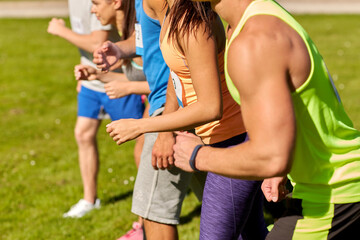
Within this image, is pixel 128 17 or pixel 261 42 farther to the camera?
pixel 128 17

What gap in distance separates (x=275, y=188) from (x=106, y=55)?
59.7 inches

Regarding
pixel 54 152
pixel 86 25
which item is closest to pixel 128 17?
pixel 86 25

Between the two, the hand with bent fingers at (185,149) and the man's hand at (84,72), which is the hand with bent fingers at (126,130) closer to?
the hand with bent fingers at (185,149)

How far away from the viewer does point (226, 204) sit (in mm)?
2830

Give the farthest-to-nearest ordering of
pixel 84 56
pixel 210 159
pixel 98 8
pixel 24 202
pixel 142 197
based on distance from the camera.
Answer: pixel 24 202 < pixel 84 56 < pixel 98 8 < pixel 142 197 < pixel 210 159

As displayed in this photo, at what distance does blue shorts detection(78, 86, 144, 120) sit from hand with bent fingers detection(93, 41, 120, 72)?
1.00 m

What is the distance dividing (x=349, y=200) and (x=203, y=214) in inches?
35.9

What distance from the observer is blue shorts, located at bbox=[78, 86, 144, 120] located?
461 cm

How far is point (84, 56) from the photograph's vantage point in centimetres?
483

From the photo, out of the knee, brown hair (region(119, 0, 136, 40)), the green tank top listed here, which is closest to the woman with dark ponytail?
the green tank top

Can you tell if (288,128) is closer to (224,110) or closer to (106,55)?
(224,110)

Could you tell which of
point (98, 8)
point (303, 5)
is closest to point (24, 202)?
point (98, 8)

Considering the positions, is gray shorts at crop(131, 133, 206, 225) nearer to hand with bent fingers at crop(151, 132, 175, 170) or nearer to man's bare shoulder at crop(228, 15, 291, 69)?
hand with bent fingers at crop(151, 132, 175, 170)

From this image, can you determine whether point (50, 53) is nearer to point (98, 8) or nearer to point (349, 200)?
point (98, 8)
